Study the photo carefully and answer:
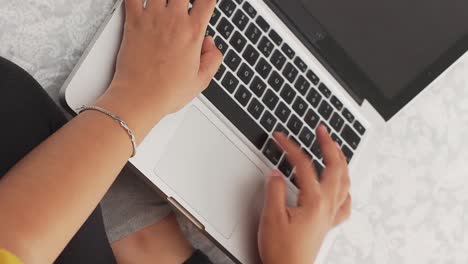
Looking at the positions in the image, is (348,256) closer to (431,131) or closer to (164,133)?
(431,131)

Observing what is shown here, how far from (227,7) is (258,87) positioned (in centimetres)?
10

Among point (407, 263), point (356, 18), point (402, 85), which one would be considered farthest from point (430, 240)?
point (356, 18)

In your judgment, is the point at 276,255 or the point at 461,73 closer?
the point at 276,255

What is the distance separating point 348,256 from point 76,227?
0.46 meters

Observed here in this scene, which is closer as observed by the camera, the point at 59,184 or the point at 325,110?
the point at 59,184

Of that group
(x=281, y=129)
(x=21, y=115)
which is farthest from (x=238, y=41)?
(x=21, y=115)

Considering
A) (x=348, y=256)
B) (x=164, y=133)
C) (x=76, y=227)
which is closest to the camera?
(x=76, y=227)

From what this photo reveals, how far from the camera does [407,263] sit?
894mm

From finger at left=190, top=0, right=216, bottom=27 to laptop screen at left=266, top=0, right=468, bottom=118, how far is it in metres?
0.09

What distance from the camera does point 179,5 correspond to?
0.67 m

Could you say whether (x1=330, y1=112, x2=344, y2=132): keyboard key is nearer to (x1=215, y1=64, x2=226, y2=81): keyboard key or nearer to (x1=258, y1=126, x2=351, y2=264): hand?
(x1=258, y1=126, x2=351, y2=264): hand

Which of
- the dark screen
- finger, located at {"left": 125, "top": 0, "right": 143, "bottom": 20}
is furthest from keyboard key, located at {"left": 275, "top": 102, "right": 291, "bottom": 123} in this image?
finger, located at {"left": 125, "top": 0, "right": 143, "bottom": 20}

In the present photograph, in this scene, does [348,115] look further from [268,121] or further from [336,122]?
[268,121]

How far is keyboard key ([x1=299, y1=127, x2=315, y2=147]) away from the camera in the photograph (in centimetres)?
75
